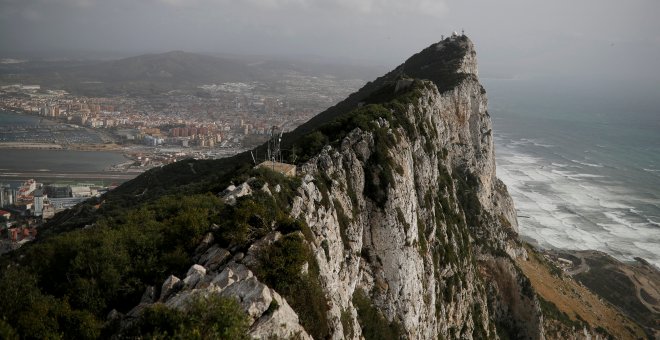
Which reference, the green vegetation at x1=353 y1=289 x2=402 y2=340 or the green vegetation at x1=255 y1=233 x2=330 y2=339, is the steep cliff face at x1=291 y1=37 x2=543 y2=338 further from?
the green vegetation at x1=255 y1=233 x2=330 y2=339

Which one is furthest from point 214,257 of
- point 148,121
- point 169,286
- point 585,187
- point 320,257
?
point 148,121

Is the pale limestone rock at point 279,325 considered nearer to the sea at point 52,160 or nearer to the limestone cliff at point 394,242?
the limestone cliff at point 394,242

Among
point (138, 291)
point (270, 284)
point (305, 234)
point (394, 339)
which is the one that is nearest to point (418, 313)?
point (394, 339)

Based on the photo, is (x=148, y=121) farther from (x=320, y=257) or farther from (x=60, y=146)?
(x=320, y=257)

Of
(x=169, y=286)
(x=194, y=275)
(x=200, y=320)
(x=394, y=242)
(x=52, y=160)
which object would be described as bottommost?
(x=52, y=160)

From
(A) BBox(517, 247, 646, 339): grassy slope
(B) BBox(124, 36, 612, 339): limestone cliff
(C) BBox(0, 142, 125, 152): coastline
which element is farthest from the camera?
(C) BBox(0, 142, 125, 152): coastline

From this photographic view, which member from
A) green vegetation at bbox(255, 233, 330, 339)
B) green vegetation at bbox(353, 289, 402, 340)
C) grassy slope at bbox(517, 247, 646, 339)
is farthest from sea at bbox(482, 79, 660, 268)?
green vegetation at bbox(255, 233, 330, 339)

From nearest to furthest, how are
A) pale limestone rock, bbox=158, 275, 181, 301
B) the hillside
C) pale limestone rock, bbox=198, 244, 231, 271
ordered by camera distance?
the hillside → pale limestone rock, bbox=158, 275, 181, 301 → pale limestone rock, bbox=198, 244, 231, 271
